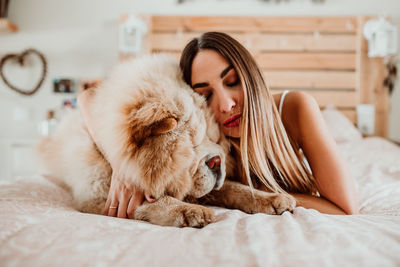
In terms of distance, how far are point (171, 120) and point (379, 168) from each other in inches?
62.3

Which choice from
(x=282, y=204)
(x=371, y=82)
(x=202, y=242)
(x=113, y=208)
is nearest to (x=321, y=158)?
(x=282, y=204)

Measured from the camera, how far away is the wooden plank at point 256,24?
138 inches

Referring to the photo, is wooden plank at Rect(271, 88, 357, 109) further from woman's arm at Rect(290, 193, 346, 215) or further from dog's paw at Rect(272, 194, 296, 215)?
dog's paw at Rect(272, 194, 296, 215)

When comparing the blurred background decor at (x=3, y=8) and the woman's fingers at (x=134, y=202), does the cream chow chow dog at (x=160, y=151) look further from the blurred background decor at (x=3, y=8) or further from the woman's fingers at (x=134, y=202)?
the blurred background decor at (x=3, y=8)

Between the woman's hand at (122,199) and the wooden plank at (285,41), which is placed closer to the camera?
the woman's hand at (122,199)

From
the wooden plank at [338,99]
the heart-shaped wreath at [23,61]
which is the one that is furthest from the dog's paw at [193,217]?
the heart-shaped wreath at [23,61]

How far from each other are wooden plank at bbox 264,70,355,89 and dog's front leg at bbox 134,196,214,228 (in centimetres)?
300

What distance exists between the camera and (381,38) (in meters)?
3.17

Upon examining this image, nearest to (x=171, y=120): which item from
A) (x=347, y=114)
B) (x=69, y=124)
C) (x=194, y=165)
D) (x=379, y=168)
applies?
(x=194, y=165)

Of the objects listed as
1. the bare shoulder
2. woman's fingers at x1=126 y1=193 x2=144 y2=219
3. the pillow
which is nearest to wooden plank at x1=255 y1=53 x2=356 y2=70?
the pillow

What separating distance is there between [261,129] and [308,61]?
2.91 m

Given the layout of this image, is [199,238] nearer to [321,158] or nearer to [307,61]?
[321,158]

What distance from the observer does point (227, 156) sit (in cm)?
112

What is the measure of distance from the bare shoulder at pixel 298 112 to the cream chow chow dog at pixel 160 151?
1.15 ft
